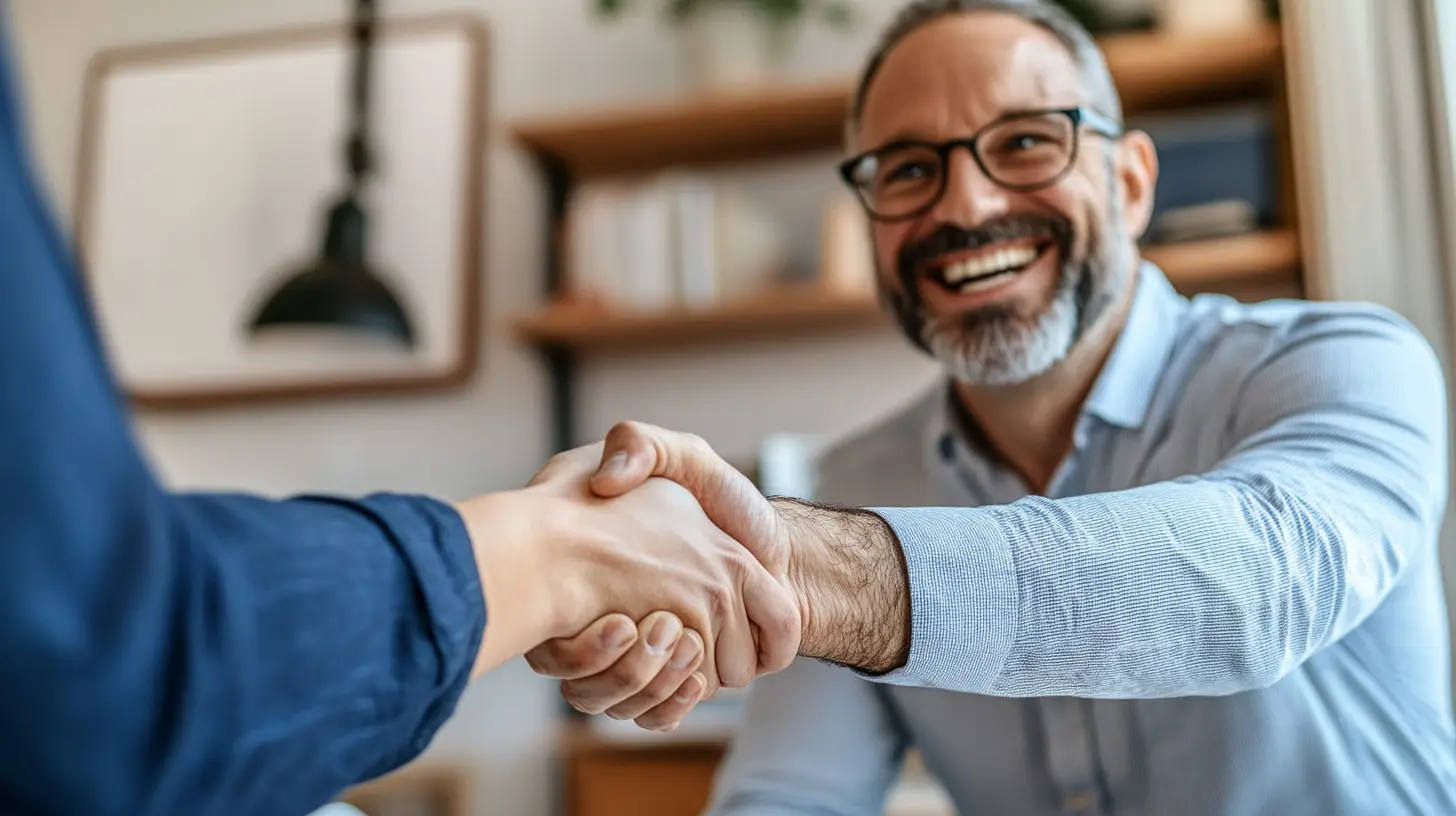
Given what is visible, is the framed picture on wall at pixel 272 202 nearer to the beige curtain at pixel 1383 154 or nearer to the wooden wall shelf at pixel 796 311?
the wooden wall shelf at pixel 796 311

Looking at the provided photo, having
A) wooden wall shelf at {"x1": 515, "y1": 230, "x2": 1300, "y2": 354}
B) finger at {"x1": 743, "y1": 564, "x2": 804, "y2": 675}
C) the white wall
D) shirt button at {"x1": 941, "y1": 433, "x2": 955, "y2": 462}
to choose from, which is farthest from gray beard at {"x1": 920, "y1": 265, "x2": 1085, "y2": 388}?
the white wall

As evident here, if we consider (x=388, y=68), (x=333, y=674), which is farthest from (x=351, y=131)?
(x=333, y=674)

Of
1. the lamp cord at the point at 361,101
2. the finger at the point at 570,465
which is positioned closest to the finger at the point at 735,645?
the finger at the point at 570,465

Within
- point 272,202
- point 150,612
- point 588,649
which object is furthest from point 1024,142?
point 272,202

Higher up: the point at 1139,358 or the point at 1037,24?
the point at 1037,24

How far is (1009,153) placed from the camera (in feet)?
4.06

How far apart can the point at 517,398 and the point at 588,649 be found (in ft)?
6.20

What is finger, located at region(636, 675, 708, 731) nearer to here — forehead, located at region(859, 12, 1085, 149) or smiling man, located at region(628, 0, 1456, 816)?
smiling man, located at region(628, 0, 1456, 816)

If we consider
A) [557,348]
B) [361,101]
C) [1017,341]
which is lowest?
[557,348]

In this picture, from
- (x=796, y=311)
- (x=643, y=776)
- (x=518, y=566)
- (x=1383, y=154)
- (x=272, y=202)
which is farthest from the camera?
(x=272, y=202)

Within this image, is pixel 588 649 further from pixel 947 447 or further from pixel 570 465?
pixel 947 447

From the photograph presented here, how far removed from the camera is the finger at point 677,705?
82cm

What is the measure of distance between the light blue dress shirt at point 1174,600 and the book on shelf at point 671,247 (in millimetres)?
924

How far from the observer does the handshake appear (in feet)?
2.46
